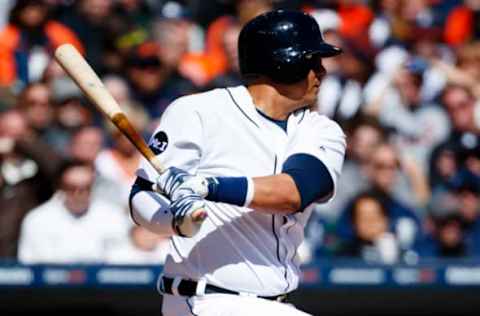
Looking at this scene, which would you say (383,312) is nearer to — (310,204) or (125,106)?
(125,106)

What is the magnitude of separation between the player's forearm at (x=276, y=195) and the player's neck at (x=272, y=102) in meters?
0.28

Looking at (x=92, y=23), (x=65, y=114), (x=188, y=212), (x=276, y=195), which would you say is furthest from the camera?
(x=92, y=23)

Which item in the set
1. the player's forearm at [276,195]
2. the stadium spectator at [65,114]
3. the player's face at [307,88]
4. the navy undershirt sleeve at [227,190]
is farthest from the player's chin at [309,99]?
the stadium spectator at [65,114]

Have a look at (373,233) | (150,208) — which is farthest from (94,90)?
(373,233)

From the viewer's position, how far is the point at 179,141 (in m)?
3.28

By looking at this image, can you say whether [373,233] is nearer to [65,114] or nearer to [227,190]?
[65,114]

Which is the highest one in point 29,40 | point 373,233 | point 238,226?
point 238,226

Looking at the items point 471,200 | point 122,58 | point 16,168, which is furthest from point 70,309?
point 471,200

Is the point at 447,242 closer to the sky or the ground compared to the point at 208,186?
closer to the ground

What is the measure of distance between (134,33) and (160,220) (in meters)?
4.48

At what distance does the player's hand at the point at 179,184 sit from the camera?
301cm

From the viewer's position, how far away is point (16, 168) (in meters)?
6.41

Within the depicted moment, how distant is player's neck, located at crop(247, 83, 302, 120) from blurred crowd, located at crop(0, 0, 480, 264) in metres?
2.66

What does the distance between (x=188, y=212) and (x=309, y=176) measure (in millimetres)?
463
